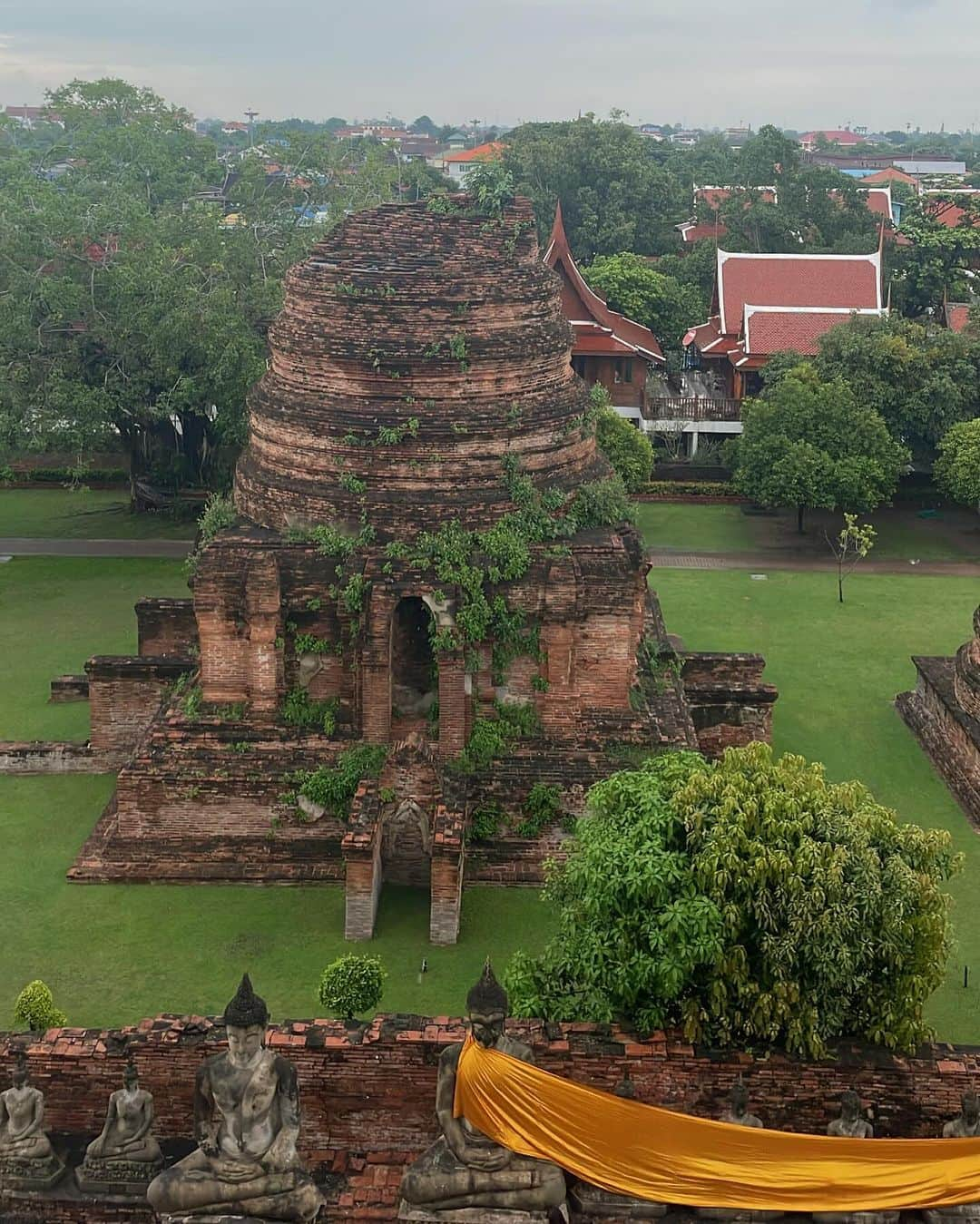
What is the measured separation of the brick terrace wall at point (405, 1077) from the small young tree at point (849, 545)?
2001 cm

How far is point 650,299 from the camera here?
5216 centimetres

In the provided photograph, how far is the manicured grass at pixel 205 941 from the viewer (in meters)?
17.1

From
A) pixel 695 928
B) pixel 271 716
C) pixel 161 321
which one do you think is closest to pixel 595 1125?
pixel 695 928

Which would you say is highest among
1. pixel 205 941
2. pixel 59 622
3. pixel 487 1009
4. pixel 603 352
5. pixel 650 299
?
pixel 650 299

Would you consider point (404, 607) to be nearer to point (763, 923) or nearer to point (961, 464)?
point (763, 923)

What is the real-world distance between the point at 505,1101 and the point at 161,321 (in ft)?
79.1

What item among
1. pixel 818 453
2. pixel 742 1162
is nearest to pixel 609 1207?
pixel 742 1162

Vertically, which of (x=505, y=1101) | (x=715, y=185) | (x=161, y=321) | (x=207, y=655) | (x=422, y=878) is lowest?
(x=422, y=878)

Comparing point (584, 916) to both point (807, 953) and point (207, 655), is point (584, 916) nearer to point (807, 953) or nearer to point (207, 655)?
point (807, 953)

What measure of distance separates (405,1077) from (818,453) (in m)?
25.0

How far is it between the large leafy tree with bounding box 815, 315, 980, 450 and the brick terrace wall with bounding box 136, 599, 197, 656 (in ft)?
65.9

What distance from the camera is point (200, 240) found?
36.6 m

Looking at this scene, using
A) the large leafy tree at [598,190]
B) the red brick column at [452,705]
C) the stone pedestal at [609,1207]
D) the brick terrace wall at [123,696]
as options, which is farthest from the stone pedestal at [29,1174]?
the large leafy tree at [598,190]

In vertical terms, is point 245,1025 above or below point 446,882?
above
